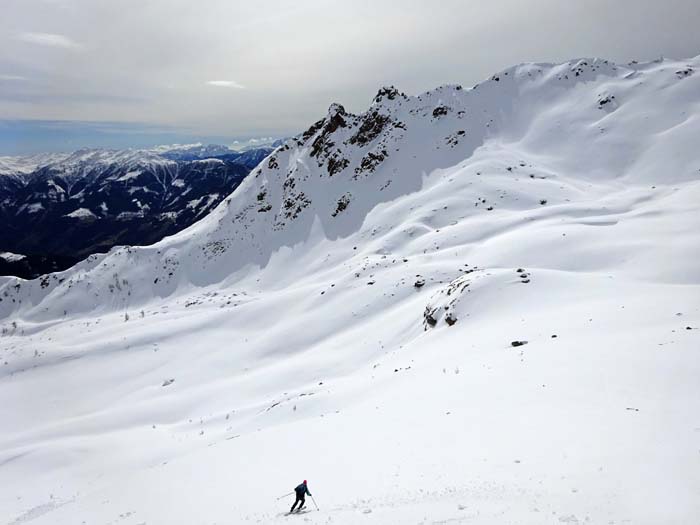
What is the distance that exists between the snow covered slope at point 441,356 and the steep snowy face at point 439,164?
77 cm

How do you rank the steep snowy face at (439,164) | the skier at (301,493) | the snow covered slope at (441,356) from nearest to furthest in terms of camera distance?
the snow covered slope at (441,356)
the skier at (301,493)
the steep snowy face at (439,164)

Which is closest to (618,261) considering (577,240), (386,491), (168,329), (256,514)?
(577,240)

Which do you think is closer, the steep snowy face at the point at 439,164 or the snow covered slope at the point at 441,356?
the snow covered slope at the point at 441,356

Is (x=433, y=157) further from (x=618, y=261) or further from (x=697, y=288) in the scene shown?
→ (x=697, y=288)

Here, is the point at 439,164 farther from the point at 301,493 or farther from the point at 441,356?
the point at 301,493

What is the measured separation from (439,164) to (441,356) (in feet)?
250

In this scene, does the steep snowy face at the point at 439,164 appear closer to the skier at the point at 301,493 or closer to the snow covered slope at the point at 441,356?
the snow covered slope at the point at 441,356

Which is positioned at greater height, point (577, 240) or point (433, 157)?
point (433, 157)

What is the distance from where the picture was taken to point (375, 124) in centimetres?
11438

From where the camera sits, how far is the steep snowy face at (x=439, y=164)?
69.9m

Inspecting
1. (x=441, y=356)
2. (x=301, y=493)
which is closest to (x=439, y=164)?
(x=441, y=356)

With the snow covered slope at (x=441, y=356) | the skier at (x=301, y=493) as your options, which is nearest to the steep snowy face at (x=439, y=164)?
the snow covered slope at (x=441, y=356)

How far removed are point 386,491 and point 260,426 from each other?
46.9ft

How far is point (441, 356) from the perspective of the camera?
2355 centimetres
